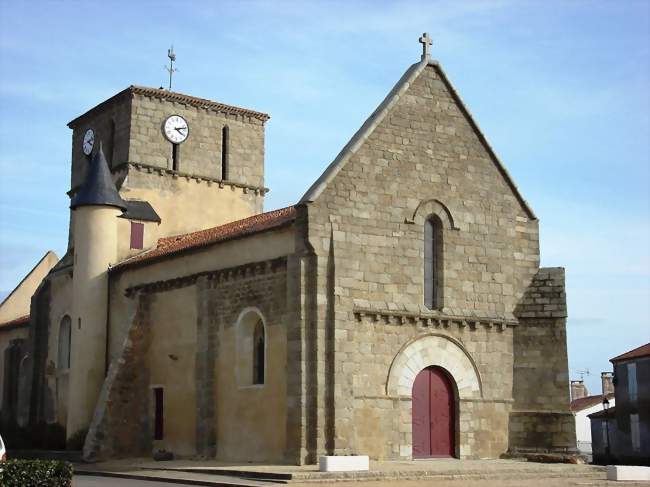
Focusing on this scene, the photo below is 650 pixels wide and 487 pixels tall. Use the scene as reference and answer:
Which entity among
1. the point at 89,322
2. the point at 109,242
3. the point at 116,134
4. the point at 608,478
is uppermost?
the point at 116,134

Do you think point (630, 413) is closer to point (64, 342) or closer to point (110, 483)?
point (64, 342)

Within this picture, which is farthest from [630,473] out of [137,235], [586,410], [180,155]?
[586,410]

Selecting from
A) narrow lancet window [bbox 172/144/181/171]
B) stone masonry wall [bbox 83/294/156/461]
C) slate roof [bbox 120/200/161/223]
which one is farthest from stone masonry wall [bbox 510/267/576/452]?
narrow lancet window [bbox 172/144/181/171]

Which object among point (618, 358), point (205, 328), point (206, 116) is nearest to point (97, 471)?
point (205, 328)

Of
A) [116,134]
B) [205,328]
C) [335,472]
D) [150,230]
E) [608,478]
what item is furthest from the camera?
[116,134]

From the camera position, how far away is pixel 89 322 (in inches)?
1302

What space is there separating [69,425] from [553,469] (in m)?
15.1

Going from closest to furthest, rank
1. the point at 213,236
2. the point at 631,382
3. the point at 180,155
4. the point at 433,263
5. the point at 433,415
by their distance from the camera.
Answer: the point at 433,415, the point at 433,263, the point at 213,236, the point at 180,155, the point at 631,382

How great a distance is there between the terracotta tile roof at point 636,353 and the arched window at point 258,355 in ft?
103

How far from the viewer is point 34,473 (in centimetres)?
1772

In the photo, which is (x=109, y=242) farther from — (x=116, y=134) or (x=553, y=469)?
(x=553, y=469)

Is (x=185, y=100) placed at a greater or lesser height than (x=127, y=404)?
greater

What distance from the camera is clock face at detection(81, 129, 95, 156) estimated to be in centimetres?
3953

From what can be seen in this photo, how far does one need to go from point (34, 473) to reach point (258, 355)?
34.4 feet
